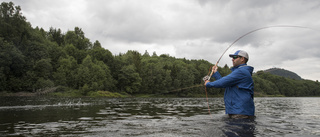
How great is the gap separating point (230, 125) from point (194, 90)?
106 m

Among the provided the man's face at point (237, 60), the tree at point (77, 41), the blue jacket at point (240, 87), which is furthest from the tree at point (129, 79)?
the blue jacket at point (240, 87)

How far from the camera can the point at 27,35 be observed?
82000 millimetres

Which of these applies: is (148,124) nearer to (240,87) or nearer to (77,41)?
(240,87)

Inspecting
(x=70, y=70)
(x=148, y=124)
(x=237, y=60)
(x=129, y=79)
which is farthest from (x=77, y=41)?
(x=237, y=60)

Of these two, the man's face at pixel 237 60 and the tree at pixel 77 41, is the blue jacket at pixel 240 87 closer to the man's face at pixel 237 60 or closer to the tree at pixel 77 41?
the man's face at pixel 237 60

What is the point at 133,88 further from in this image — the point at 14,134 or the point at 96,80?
→ the point at 14,134

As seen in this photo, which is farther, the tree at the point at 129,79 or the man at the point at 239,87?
the tree at the point at 129,79

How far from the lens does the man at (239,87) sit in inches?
319

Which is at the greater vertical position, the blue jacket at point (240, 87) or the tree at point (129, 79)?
the tree at point (129, 79)

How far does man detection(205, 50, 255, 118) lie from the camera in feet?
26.6

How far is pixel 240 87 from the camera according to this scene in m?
8.12

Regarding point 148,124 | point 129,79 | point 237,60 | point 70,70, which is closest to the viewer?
point 237,60

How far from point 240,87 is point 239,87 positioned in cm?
4

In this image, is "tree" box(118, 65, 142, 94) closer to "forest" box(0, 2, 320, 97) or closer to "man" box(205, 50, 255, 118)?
"forest" box(0, 2, 320, 97)
